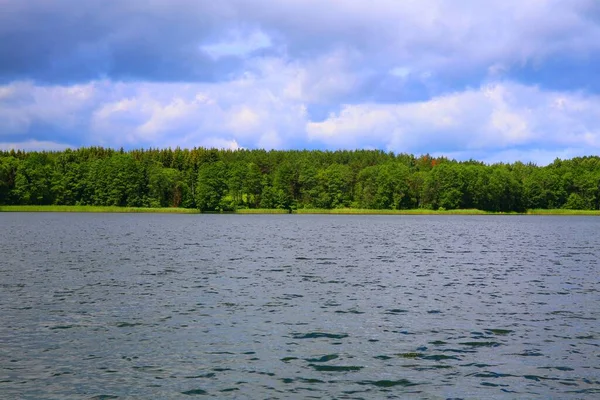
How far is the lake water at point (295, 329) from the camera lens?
18.7 m

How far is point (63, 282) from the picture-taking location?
39.0m

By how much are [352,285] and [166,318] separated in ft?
50.0

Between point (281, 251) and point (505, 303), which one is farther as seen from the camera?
point (281, 251)

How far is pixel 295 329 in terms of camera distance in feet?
85.8

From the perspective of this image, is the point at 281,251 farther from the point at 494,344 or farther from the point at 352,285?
the point at 494,344

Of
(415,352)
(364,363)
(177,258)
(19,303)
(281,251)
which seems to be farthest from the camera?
(281,251)

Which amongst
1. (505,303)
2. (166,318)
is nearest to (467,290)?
(505,303)

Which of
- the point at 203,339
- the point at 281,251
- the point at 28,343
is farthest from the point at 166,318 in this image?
the point at 281,251

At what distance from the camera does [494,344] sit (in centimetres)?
2391

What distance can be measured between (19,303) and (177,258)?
80.2ft

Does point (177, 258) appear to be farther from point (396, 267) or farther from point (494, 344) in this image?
point (494, 344)

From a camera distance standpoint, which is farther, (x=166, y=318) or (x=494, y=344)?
(x=166, y=318)

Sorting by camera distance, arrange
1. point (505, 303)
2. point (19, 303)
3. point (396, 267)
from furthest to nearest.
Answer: point (396, 267) → point (505, 303) → point (19, 303)

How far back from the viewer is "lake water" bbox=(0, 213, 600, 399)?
18703 mm
